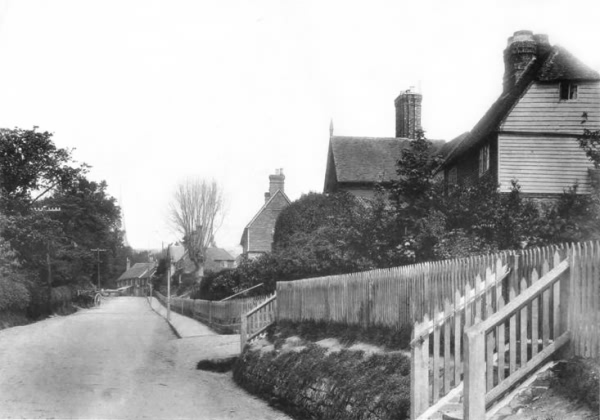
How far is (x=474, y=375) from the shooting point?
6.20 m

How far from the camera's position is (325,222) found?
3359 centimetres

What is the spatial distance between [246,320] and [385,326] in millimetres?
7611

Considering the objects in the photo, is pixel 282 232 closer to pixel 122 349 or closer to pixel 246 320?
pixel 122 349

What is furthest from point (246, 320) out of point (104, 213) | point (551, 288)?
point (104, 213)

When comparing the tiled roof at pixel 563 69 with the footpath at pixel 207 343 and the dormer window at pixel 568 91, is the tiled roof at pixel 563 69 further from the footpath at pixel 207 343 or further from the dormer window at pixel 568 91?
the footpath at pixel 207 343

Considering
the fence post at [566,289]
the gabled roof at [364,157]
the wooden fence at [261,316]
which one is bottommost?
the wooden fence at [261,316]

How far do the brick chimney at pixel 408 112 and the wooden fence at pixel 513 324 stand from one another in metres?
32.9

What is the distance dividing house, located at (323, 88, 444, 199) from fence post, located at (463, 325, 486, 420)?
3116cm

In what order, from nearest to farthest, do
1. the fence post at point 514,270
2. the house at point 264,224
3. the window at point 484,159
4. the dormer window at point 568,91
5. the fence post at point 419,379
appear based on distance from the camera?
the fence post at point 419,379, the fence post at point 514,270, the dormer window at point 568,91, the window at point 484,159, the house at point 264,224

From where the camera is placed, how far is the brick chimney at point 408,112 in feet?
131

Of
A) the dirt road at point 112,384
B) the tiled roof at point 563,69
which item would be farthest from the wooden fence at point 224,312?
the tiled roof at point 563,69

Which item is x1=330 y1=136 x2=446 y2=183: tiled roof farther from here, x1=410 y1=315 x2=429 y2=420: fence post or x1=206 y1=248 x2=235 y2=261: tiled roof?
x1=206 y1=248 x2=235 y2=261: tiled roof

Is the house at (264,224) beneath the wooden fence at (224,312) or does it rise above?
above

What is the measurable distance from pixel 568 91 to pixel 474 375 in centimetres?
2250
